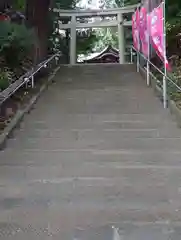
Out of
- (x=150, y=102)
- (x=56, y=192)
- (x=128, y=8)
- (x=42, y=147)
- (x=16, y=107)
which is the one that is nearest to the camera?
(x=56, y=192)

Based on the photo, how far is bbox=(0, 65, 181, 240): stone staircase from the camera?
438cm

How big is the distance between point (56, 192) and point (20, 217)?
85 cm

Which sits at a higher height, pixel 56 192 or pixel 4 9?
pixel 4 9

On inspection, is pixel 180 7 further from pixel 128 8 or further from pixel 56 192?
pixel 56 192

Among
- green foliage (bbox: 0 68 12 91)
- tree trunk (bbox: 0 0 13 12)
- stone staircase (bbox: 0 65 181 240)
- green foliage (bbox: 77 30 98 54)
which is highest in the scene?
tree trunk (bbox: 0 0 13 12)

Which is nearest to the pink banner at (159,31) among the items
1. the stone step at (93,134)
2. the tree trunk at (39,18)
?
the stone step at (93,134)

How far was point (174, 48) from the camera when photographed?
53.5ft

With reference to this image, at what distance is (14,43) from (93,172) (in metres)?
6.50

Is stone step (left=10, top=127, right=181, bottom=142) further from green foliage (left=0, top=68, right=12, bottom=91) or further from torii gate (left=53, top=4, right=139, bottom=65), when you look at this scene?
torii gate (left=53, top=4, right=139, bottom=65)

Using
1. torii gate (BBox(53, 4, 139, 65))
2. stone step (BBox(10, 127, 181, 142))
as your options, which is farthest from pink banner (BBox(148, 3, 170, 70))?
torii gate (BBox(53, 4, 139, 65))

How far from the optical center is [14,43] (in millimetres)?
12055

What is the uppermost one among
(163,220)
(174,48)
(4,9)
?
(4,9)

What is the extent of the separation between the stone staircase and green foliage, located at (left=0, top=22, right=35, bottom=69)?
135 centimetres

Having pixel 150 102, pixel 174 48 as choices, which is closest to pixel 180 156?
pixel 150 102
